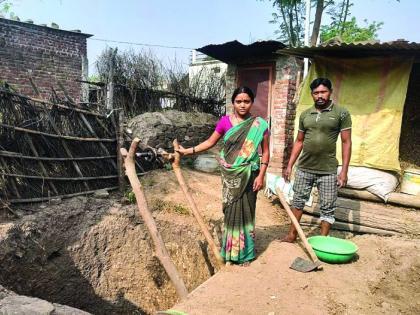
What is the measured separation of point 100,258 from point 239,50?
181 inches

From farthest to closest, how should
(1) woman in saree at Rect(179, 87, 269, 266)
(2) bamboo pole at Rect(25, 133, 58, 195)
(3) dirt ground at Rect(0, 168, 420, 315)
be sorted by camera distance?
(2) bamboo pole at Rect(25, 133, 58, 195) < (1) woman in saree at Rect(179, 87, 269, 266) < (3) dirt ground at Rect(0, 168, 420, 315)

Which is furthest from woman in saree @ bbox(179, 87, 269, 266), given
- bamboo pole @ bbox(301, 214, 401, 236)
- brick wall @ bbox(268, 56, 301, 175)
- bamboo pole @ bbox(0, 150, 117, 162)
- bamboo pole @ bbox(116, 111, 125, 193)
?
brick wall @ bbox(268, 56, 301, 175)

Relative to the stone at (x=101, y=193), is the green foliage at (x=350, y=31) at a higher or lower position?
higher

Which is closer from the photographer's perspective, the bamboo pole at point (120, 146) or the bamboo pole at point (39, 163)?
the bamboo pole at point (39, 163)

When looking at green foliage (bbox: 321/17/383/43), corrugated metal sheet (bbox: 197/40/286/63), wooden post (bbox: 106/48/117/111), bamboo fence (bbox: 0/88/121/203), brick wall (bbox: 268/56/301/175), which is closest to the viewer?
bamboo fence (bbox: 0/88/121/203)

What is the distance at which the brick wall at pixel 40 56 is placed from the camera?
9.05 metres

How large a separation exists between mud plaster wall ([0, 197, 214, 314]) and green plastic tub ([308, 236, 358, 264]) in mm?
1525

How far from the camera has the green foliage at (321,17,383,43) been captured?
1474 centimetres

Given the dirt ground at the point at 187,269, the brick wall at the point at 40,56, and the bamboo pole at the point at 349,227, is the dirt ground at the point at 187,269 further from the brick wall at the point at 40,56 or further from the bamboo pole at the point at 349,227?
the brick wall at the point at 40,56

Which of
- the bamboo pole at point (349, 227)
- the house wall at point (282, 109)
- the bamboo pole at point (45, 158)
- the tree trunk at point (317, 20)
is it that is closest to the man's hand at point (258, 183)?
the bamboo pole at point (349, 227)

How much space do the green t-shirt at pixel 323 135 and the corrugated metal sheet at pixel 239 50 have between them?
2987 mm

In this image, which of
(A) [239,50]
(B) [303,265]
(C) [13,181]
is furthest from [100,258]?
(A) [239,50]

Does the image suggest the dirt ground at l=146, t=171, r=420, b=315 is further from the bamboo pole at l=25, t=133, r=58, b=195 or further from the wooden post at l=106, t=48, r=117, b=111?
the wooden post at l=106, t=48, r=117, b=111

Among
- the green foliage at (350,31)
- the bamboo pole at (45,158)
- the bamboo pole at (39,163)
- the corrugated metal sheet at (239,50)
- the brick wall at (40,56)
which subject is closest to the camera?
the bamboo pole at (45,158)
